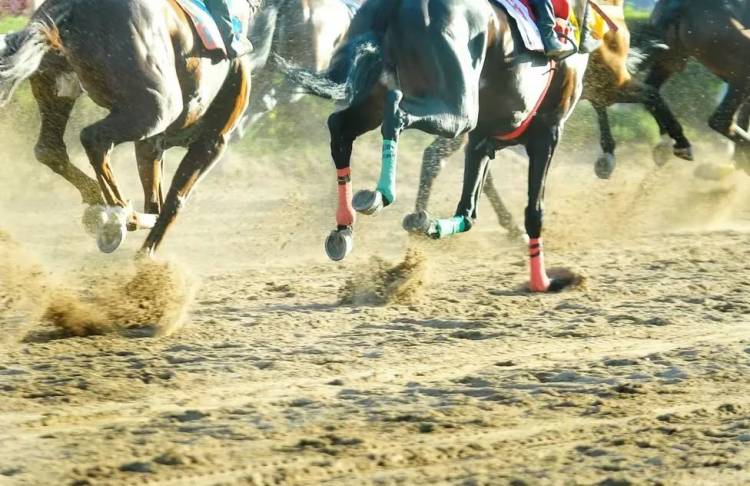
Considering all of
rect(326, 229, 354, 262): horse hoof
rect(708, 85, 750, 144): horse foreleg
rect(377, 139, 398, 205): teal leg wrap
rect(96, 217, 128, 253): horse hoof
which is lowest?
rect(708, 85, 750, 144): horse foreleg

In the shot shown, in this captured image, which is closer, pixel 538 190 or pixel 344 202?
pixel 344 202

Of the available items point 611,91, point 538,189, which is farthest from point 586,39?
point 611,91

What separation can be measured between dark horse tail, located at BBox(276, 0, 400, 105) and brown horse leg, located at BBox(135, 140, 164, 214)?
121 centimetres

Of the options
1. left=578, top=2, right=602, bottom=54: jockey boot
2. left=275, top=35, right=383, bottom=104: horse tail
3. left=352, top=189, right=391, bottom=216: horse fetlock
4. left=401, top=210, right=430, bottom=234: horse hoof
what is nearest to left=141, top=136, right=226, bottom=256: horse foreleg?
left=275, top=35, right=383, bottom=104: horse tail

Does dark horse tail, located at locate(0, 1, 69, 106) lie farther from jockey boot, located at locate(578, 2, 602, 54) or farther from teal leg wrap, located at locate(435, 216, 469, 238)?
jockey boot, located at locate(578, 2, 602, 54)

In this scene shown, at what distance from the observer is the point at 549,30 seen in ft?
22.9

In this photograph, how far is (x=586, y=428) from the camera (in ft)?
14.1

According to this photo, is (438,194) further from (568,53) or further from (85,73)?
(85,73)

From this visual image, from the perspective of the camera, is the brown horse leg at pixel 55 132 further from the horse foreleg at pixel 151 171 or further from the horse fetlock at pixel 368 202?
the horse fetlock at pixel 368 202

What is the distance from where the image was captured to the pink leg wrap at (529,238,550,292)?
24.5 ft

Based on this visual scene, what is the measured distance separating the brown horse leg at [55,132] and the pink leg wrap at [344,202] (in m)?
1.27

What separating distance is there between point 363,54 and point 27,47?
1.61 meters

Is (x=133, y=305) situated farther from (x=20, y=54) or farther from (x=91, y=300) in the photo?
(x=20, y=54)

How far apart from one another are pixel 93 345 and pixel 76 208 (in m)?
4.75
